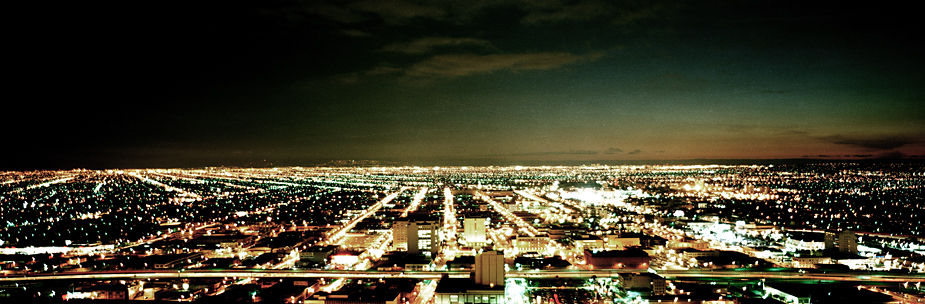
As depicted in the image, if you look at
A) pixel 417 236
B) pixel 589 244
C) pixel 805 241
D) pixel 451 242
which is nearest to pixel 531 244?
pixel 589 244

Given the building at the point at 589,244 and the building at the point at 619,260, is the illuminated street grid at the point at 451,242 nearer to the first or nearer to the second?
the building at the point at 589,244

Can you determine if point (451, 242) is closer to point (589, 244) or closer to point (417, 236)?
point (417, 236)

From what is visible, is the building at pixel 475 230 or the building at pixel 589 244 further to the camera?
the building at pixel 475 230

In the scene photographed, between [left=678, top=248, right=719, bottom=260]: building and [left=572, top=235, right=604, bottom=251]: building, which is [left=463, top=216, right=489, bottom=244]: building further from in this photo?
[left=678, top=248, right=719, bottom=260]: building

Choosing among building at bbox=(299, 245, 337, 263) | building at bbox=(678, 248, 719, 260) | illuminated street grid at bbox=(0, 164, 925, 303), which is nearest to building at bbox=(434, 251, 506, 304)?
illuminated street grid at bbox=(0, 164, 925, 303)

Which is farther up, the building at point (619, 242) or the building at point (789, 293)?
the building at point (619, 242)

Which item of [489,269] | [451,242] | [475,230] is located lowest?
[451,242]

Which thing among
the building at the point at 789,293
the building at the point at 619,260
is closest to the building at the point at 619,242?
the building at the point at 619,260
